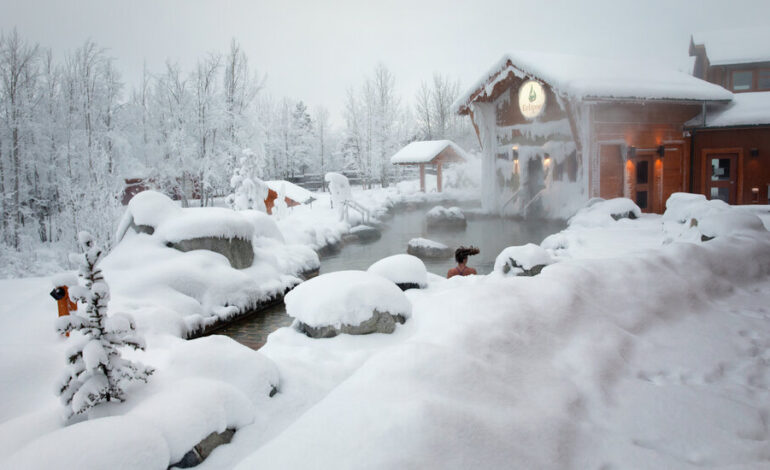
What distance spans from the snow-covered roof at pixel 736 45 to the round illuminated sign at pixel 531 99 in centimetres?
884

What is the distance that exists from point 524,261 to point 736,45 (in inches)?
789

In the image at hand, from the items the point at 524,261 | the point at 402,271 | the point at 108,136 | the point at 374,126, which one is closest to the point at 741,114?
the point at 524,261

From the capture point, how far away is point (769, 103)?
52.2 feet

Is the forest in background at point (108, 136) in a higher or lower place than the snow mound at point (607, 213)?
higher

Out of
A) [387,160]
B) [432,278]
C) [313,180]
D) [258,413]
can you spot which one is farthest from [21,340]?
[313,180]

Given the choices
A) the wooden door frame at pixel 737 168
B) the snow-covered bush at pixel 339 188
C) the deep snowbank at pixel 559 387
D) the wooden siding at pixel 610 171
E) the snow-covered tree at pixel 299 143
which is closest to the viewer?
the deep snowbank at pixel 559 387

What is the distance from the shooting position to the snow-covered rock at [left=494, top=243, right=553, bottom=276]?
27.0 ft

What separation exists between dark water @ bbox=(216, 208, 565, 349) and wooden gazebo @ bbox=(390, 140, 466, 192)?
8.04 m

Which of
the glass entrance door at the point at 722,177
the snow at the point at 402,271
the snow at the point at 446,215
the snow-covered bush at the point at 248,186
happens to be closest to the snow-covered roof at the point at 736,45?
the glass entrance door at the point at 722,177

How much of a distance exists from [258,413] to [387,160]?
123 feet

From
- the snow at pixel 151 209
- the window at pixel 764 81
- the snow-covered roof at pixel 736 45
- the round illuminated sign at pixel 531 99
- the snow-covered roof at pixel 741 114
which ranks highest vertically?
Result: the snow-covered roof at pixel 736 45

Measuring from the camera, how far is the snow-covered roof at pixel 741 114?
15234 millimetres

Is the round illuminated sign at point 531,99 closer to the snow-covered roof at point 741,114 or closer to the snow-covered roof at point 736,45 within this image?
the snow-covered roof at point 741,114

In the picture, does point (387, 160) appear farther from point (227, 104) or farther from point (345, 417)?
point (345, 417)
